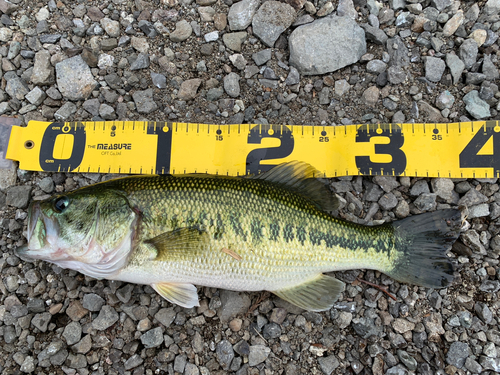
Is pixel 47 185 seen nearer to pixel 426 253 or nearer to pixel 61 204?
pixel 61 204

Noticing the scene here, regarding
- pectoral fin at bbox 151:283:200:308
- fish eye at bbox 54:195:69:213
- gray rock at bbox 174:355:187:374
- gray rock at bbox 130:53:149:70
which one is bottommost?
gray rock at bbox 174:355:187:374

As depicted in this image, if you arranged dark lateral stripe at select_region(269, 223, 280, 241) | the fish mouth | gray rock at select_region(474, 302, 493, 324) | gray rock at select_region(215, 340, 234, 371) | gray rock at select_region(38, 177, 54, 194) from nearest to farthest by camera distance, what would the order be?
the fish mouth
dark lateral stripe at select_region(269, 223, 280, 241)
gray rock at select_region(215, 340, 234, 371)
gray rock at select_region(474, 302, 493, 324)
gray rock at select_region(38, 177, 54, 194)

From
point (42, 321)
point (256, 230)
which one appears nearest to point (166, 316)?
point (42, 321)

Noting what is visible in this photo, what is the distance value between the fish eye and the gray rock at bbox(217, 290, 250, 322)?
5.68ft

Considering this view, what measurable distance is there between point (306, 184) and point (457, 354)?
2.27 m

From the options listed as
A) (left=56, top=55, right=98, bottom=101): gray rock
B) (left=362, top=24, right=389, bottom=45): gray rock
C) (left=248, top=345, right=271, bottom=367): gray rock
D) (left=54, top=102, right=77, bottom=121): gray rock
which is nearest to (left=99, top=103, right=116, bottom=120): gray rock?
(left=56, top=55, right=98, bottom=101): gray rock

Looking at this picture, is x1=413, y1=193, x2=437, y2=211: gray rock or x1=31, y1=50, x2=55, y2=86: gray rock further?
x1=31, y1=50, x2=55, y2=86: gray rock

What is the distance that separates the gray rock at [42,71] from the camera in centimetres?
388

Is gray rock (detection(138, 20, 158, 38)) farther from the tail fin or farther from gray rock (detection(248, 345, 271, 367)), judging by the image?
gray rock (detection(248, 345, 271, 367))

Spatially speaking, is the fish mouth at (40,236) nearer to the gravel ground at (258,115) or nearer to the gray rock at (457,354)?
the gravel ground at (258,115)

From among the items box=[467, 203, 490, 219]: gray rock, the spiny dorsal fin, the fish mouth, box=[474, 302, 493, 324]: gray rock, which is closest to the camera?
the fish mouth

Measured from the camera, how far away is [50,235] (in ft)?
9.12

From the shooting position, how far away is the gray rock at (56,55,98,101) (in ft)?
12.7

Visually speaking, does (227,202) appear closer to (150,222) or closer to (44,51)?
(150,222)
